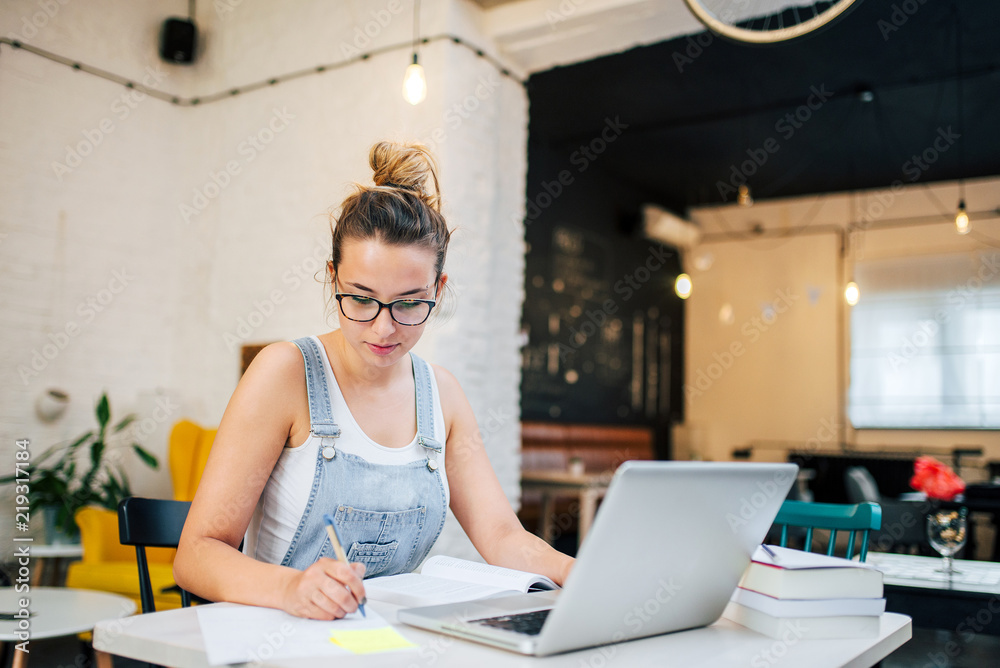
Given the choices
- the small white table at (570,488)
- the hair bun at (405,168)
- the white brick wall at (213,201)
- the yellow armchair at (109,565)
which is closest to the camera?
the hair bun at (405,168)

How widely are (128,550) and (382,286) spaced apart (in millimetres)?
3006

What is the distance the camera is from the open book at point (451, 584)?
121 cm

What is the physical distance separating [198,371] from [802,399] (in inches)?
269

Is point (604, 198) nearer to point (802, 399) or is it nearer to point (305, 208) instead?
point (802, 399)

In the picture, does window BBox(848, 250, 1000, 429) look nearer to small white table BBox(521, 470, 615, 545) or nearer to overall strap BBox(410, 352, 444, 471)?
small white table BBox(521, 470, 615, 545)

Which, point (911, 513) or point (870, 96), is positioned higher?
point (870, 96)

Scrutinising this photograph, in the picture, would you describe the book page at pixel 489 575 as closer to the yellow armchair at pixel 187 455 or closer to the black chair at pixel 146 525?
the black chair at pixel 146 525

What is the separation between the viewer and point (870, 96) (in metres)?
5.91

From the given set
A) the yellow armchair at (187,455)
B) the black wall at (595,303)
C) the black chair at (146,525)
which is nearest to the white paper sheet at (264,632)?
the black chair at (146,525)

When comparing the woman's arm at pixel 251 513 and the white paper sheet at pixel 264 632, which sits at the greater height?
the woman's arm at pixel 251 513

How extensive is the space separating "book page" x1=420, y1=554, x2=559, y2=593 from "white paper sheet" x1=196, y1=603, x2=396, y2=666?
10.3 inches

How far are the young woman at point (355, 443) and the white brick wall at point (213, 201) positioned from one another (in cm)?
231

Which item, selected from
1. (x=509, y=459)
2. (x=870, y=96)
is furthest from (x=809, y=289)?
(x=509, y=459)

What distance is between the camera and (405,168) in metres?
1.69
